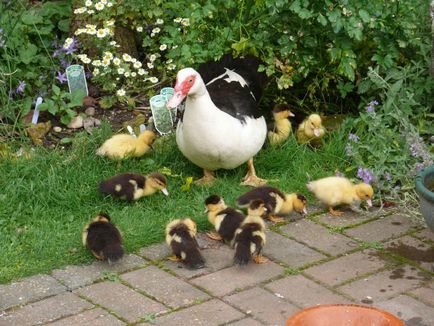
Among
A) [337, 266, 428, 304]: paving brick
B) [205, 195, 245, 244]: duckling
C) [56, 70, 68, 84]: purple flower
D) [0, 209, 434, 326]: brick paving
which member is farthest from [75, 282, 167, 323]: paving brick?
[56, 70, 68, 84]: purple flower

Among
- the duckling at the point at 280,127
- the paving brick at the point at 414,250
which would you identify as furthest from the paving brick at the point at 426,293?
the duckling at the point at 280,127

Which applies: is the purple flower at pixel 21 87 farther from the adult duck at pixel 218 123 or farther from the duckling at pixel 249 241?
the duckling at pixel 249 241

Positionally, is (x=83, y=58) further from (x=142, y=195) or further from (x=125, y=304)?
(x=125, y=304)

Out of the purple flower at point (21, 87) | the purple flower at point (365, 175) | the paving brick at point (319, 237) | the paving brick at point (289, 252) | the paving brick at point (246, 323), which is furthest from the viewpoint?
the purple flower at point (21, 87)

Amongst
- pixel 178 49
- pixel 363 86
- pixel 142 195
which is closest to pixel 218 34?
pixel 178 49

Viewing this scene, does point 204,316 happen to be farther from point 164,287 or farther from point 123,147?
point 123,147

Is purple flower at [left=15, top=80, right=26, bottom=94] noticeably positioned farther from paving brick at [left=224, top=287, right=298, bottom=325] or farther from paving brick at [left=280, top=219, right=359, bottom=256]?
paving brick at [left=224, top=287, right=298, bottom=325]

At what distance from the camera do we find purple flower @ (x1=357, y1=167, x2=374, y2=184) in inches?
270

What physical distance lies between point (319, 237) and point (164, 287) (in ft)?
3.85

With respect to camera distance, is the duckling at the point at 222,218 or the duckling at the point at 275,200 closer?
the duckling at the point at 222,218

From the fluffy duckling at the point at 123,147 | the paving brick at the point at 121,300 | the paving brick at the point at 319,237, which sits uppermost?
the fluffy duckling at the point at 123,147

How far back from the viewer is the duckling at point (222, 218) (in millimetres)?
6105

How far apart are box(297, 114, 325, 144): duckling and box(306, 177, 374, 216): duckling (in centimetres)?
83

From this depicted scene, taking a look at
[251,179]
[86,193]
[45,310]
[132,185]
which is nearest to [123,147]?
[86,193]
